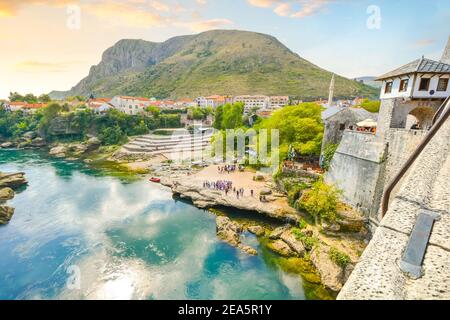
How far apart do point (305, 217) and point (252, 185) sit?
7001 mm

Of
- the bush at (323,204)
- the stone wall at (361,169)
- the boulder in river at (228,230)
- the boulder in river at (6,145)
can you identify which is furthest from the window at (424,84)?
the boulder in river at (6,145)

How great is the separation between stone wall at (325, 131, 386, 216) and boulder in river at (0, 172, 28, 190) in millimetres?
32431

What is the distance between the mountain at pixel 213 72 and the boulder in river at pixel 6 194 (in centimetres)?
7552

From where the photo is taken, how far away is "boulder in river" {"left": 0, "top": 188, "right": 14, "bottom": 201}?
2215cm

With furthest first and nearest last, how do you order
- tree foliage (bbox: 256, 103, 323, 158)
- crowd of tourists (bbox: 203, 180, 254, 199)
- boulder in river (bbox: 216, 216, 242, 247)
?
tree foliage (bbox: 256, 103, 323, 158)
crowd of tourists (bbox: 203, 180, 254, 199)
boulder in river (bbox: 216, 216, 242, 247)

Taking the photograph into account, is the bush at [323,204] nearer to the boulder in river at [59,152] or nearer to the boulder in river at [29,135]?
the boulder in river at [59,152]

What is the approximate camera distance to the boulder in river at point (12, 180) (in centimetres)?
2462

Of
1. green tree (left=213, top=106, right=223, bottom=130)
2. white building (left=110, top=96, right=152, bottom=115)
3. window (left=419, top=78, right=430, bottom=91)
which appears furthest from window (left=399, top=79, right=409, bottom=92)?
white building (left=110, top=96, right=152, bottom=115)

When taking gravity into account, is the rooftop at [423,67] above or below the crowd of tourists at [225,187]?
above

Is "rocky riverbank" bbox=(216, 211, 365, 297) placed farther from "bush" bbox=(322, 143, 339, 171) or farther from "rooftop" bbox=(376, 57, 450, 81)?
"rooftop" bbox=(376, 57, 450, 81)

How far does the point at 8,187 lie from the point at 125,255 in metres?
19.7

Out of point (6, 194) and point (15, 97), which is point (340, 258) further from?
point (15, 97)

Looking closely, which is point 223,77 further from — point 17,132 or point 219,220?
point 219,220

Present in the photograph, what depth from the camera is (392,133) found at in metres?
12.5
